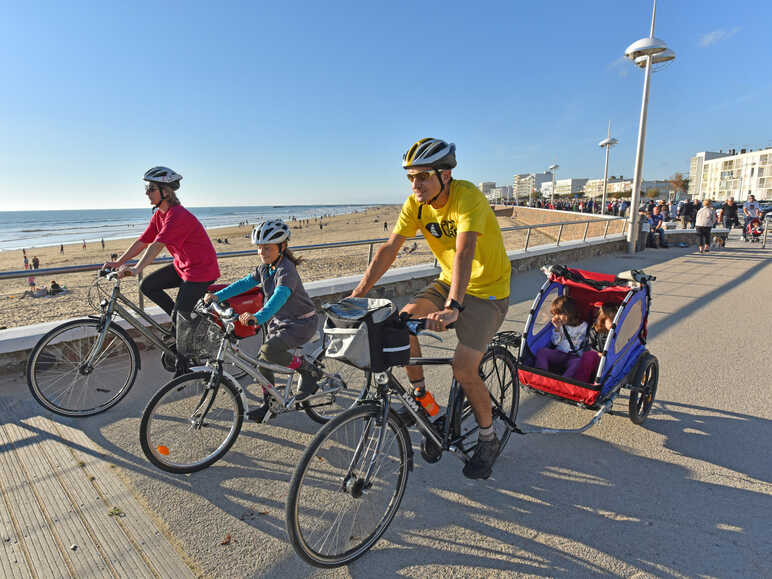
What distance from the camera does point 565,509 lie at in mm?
2645

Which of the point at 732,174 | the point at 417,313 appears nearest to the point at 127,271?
the point at 417,313

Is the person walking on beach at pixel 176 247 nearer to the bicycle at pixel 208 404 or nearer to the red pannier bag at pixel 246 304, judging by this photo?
the red pannier bag at pixel 246 304

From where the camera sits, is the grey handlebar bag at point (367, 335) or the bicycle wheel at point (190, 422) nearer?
the grey handlebar bag at point (367, 335)

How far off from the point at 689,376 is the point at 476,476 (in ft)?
10.7

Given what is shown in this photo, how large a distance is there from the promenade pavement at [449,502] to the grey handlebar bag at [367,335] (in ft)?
3.54

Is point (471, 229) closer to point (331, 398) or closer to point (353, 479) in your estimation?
point (353, 479)

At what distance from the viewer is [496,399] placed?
132 inches

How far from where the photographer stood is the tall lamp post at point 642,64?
13.1 meters

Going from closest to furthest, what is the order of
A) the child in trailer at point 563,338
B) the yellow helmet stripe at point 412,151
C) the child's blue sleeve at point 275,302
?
the yellow helmet stripe at point 412,151
the child's blue sleeve at point 275,302
the child in trailer at point 563,338

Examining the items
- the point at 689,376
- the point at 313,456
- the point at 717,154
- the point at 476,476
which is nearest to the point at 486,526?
the point at 476,476

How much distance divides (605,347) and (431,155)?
2.02 meters

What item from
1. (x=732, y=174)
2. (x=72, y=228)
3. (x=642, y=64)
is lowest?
(x=72, y=228)

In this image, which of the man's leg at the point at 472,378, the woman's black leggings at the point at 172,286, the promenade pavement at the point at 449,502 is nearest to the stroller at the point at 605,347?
the promenade pavement at the point at 449,502

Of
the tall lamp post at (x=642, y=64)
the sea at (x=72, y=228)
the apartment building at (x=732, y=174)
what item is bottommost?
the sea at (x=72, y=228)
